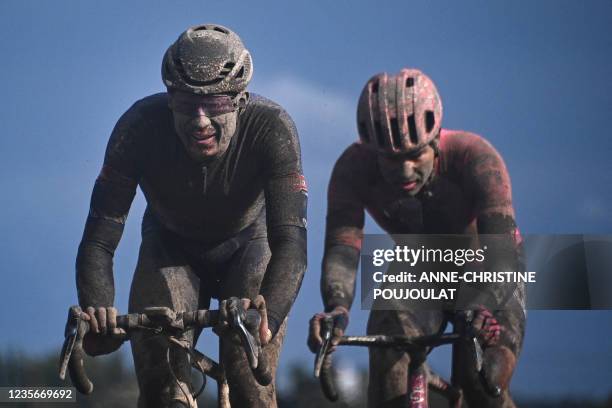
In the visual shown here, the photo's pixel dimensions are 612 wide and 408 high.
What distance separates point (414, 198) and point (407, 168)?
0.34 metres

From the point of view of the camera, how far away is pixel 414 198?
12.0 m

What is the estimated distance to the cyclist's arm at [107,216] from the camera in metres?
10.8

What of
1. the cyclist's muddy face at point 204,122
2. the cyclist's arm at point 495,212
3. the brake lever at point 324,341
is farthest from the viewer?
the cyclist's arm at point 495,212

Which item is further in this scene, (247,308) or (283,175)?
(283,175)

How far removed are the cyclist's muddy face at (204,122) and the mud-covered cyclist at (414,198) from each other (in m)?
1.02

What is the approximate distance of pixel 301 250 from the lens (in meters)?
11.0

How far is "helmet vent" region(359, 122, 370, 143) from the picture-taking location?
11695 mm

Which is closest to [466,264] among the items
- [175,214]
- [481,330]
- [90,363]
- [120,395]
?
[481,330]

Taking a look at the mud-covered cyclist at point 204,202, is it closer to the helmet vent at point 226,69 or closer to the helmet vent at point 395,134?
the helmet vent at point 226,69

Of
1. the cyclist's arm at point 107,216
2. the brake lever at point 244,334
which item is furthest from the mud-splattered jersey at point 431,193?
the brake lever at point 244,334

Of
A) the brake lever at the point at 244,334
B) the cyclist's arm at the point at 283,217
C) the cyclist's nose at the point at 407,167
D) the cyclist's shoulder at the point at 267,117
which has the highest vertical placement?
the cyclist's shoulder at the point at 267,117

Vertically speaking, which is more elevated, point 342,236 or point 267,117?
point 267,117

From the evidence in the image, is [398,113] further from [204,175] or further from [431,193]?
[204,175]

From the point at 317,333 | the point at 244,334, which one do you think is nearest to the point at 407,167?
the point at 317,333
